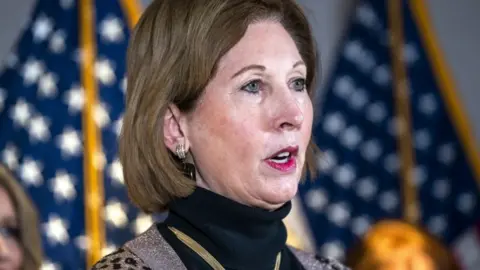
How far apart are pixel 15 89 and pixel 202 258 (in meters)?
2.12

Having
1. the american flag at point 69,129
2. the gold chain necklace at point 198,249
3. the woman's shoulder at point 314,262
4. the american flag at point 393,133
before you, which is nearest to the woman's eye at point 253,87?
the gold chain necklace at point 198,249

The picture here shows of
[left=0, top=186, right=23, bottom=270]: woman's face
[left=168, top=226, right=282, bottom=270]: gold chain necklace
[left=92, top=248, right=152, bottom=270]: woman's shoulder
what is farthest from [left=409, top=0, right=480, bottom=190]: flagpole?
[left=92, top=248, right=152, bottom=270]: woman's shoulder

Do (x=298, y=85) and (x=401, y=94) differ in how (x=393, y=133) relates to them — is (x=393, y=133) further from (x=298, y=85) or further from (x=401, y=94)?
(x=298, y=85)

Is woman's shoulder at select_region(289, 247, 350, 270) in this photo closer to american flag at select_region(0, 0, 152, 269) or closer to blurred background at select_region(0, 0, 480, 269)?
american flag at select_region(0, 0, 152, 269)

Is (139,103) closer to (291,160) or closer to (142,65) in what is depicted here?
(142,65)

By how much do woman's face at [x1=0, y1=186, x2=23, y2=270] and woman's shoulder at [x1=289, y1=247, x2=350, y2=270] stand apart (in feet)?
5.03

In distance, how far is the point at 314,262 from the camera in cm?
194

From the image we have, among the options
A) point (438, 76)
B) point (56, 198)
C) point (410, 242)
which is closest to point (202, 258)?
point (56, 198)

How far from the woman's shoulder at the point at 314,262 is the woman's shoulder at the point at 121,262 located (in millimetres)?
397

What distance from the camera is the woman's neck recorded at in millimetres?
1707

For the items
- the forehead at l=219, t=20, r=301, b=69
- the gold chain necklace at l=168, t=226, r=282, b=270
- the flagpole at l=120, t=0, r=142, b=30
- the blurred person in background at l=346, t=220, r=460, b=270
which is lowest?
the blurred person in background at l=346, t=220, r=460, b=270

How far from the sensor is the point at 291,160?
5.52 feet

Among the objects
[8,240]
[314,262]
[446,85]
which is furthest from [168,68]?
[446,85]

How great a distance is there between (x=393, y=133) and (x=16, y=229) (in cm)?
211
